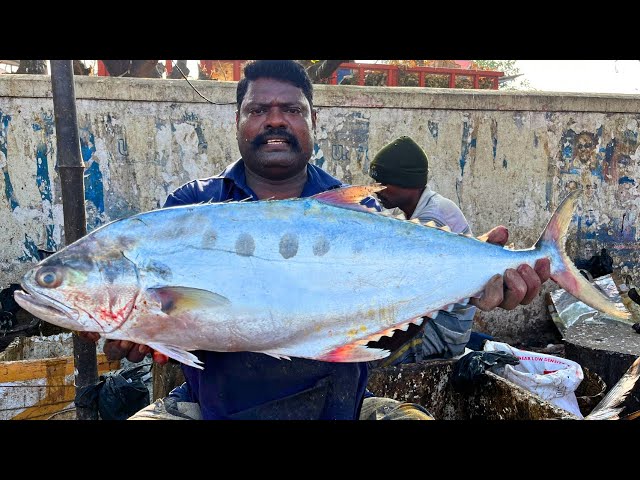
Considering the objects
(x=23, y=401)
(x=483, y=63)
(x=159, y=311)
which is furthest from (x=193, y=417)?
(x=483, y=63)

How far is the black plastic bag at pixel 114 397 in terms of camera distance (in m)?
3.30

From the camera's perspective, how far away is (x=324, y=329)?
76.0 inches

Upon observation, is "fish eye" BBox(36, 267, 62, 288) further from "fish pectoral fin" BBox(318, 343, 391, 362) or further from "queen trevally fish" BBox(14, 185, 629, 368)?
"fish pectoral fin" BBox(318, 343, 391, 362)

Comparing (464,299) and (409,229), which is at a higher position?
(409,229)

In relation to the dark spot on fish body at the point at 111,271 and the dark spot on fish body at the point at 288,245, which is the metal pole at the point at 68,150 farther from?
the dark spot on fish body at the point at 288,245

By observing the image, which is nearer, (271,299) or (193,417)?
(271,299)

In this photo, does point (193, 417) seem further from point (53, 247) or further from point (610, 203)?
point (610, 203)

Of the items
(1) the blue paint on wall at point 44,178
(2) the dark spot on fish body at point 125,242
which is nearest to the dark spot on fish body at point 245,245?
(2) the dark spot on fish body at point 125,242

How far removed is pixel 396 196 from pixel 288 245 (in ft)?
8.57

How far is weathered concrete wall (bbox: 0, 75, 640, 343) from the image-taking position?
561cm

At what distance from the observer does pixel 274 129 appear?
7.61 ft

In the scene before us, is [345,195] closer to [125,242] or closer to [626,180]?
[125,242]

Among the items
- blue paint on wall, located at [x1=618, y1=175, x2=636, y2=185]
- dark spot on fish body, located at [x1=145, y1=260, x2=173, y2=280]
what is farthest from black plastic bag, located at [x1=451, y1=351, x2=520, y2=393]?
blue paint on wall, located at [x1=618, y1=175, x2=636, y2=185]

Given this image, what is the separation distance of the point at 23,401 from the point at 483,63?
19.7 m
